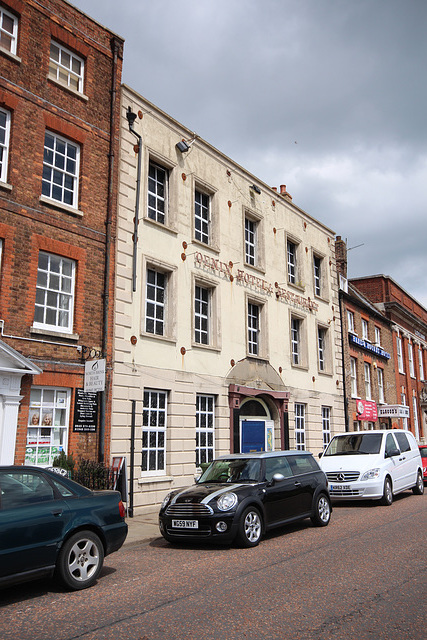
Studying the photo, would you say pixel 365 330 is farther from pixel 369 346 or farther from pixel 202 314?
pixel 202 314

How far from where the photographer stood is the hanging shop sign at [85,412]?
1234 centimetres

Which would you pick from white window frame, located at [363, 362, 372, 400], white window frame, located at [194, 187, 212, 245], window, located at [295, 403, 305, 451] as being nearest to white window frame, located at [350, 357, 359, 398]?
white window frame, located at [363, 362, 372, 400]

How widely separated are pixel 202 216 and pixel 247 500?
439 inches

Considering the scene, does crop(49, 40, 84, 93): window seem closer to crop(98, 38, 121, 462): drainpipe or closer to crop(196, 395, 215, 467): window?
crop(98, 38, 121, 462): drainpipe

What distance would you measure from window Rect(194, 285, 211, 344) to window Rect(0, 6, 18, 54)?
8147mm

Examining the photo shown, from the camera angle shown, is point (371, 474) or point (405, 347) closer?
point (371, 474)

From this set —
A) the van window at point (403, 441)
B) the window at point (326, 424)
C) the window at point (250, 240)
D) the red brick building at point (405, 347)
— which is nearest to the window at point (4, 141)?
the window at point (250, 240)

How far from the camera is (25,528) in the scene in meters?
5.84

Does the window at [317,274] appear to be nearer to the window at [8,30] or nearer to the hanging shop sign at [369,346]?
the hanging shop sign at [369,346]

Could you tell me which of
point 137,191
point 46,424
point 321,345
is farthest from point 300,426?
point 46,424

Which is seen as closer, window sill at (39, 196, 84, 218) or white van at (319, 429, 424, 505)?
window sill at (39, 196, 84, 218)

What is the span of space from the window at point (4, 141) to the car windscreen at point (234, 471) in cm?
771

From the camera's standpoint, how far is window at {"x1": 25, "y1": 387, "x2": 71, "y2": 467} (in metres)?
11.6

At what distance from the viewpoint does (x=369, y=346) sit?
2838cm
